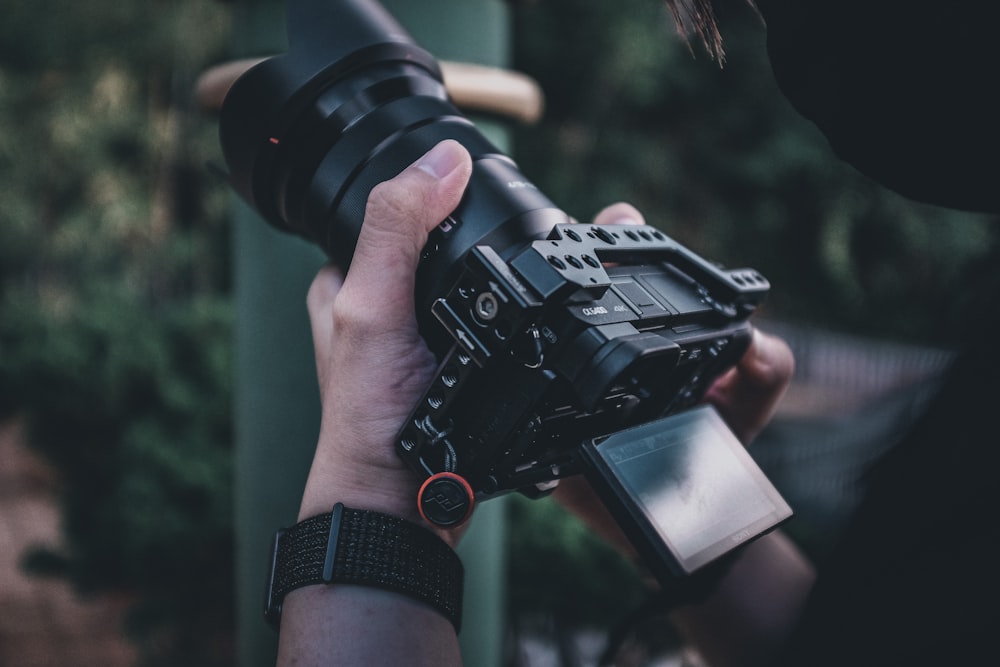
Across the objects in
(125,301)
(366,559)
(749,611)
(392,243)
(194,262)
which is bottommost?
(194,262)

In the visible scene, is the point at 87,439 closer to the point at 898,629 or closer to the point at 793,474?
the point at 793,474

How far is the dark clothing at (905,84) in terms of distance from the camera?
63 cm

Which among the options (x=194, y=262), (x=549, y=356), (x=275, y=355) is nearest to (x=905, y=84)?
(x=549, y=356)

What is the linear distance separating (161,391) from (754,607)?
226 centimetres

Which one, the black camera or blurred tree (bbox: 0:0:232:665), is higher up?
the black camera

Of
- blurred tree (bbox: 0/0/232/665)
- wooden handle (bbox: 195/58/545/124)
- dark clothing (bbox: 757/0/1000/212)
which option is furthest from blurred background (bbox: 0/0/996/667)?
dark clothing (bbox: 757/0/1000/212)

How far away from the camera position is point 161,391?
2744 millimetres

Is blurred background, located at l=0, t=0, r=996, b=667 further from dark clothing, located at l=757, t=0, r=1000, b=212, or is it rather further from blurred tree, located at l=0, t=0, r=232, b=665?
dark clothing, located at l=757, t=0, r=1000, b=212

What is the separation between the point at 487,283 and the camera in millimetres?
754

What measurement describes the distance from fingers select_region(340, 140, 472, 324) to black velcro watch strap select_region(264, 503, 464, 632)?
21 centimetres

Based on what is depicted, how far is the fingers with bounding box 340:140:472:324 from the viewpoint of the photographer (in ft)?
2.70

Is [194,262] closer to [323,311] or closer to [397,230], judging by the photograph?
[323,311]

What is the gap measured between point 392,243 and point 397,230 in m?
0.01

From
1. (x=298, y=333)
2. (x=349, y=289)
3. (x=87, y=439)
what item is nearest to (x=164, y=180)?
(x=87, y=439)
